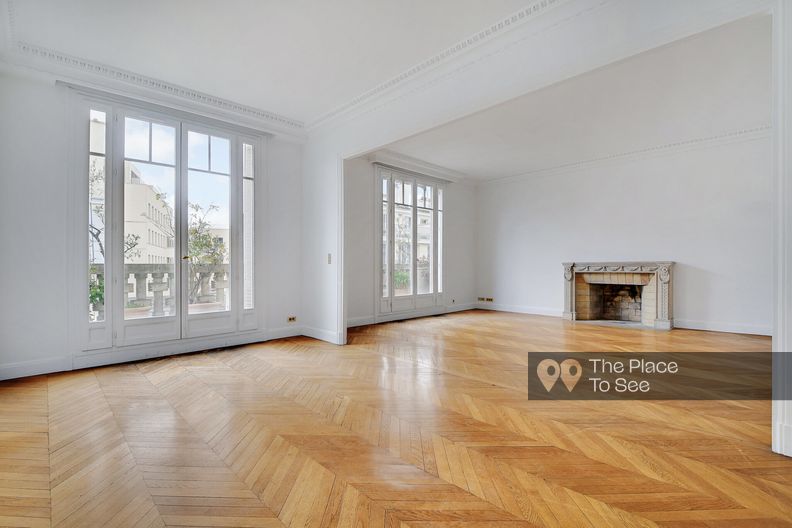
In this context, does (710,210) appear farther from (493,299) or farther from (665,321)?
(493,299)

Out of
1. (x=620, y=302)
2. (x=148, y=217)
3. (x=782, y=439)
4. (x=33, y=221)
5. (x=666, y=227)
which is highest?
(x=666, y=227)

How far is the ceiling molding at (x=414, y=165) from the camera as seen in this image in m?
6.42

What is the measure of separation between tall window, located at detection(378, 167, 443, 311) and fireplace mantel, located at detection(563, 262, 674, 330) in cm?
247

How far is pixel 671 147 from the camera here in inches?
240

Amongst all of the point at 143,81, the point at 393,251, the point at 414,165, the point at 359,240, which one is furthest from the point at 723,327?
the point at 143,81

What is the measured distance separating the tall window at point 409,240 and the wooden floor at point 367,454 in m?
3.38

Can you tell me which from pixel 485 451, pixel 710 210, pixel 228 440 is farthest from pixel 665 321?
pixel 228 440

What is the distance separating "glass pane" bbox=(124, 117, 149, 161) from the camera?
13.4ft

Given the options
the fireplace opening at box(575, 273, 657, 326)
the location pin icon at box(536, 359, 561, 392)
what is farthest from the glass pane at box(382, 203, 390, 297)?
the fireplace opening at box(575, 273, 657, 326)

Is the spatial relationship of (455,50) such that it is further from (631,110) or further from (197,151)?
(197,151)

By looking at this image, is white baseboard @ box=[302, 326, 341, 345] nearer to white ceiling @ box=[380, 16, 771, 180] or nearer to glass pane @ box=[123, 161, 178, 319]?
glass pane @ box=[123, 161, 178, 319]

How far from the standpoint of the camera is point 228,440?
7.68 ft

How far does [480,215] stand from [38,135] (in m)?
7.41

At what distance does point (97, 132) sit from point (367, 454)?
412 centimetres
